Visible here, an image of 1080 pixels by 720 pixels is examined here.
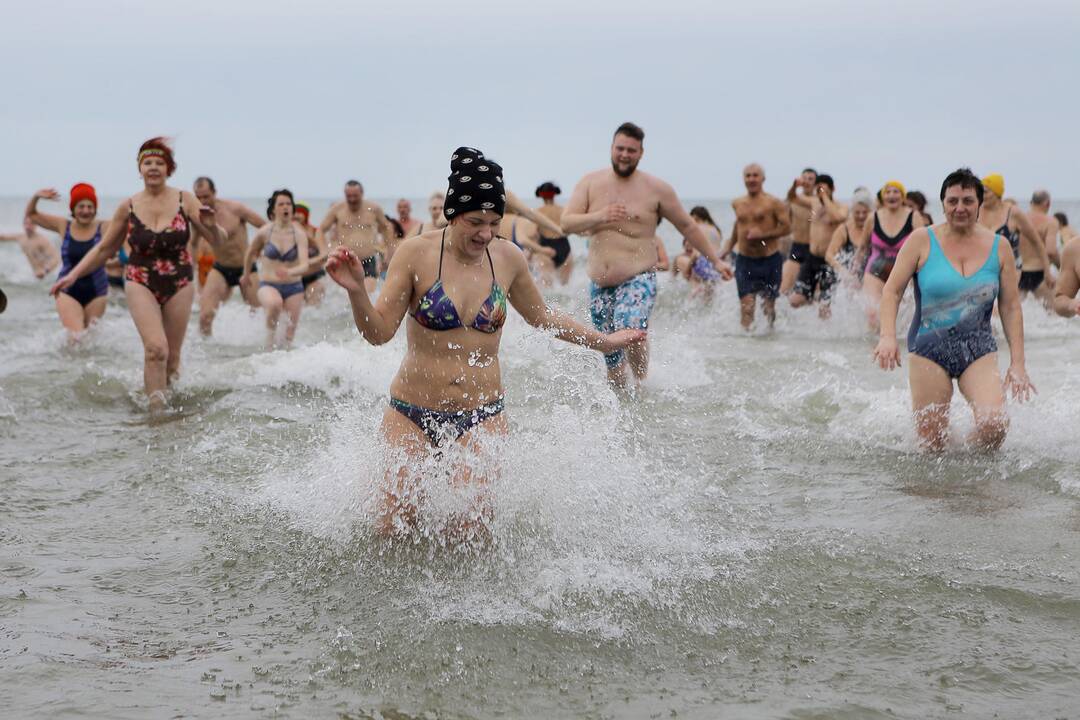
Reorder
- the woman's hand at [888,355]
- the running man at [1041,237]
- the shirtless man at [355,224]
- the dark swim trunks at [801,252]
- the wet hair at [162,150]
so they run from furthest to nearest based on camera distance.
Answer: the dark swim trunks at [801,252] < the shirtless man at [355,224] < the running man at [1041,237] < the wet hair at [162,150] < the woman's hand at [888,355]

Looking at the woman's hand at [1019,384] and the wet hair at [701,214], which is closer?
the woman's hand at [1019,384]

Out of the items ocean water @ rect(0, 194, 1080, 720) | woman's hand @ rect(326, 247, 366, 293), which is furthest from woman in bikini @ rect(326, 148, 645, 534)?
woman's hand @ rect(326, 247, 366, 293)

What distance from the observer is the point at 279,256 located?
496 inches

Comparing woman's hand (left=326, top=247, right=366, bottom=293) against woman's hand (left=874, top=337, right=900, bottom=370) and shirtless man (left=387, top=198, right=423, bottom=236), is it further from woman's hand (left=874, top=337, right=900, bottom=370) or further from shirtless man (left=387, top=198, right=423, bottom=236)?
shirtless man (left=387, top=198, right=423, bottom=236)

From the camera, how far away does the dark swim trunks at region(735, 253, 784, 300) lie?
13984 millimetres

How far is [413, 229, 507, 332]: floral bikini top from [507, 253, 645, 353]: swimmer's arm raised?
0.57ft

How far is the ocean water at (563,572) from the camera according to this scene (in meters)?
3.97

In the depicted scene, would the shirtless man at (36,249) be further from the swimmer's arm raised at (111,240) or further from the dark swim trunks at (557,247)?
the dark swim trunks at (557,247)

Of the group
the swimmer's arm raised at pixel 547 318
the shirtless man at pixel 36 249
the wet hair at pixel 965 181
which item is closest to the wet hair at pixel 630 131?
the wet hair at pixel 965 181

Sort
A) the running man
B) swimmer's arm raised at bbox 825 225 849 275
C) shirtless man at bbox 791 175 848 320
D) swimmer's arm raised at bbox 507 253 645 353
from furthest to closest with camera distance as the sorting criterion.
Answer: shirtless man at bbox 791 175 848 320
swimmer's arm raised at bbox 825 225 849 275
the running man
swimmer's arm raised at bbox 507 253 645 353

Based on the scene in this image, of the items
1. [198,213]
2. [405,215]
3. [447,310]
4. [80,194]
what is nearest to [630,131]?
[198,213]

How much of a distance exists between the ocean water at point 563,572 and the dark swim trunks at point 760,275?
5.46m

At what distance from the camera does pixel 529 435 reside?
5.68 metres

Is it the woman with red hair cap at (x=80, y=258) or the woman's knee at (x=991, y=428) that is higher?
the woman with red hair cap at (x=80, y=258)
